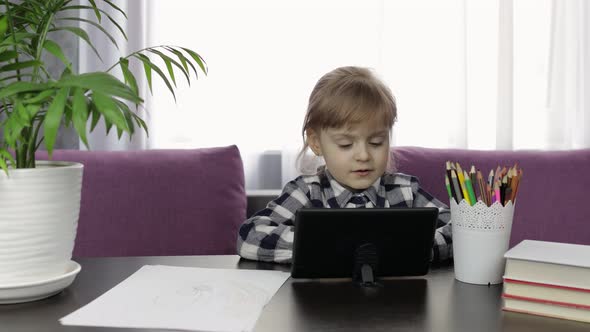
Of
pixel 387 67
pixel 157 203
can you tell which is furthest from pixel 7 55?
pixel 387 67

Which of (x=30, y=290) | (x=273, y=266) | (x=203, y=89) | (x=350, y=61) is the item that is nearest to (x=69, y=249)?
(x=30, y=290)

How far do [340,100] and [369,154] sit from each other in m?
0.14

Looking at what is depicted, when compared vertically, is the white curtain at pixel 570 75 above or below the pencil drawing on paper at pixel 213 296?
above

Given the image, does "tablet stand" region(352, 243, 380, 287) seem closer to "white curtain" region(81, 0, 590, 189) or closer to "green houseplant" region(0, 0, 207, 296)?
"green houseplant" region(0, 0, 207, 296)

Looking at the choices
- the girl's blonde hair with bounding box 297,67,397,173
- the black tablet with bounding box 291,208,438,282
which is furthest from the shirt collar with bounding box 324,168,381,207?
the black tablet with bounding box 291,208,438,282

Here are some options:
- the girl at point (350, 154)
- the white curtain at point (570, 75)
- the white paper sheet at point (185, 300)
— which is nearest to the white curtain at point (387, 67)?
the white curtain at point (570, 75)

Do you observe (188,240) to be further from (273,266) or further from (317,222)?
(317,222)

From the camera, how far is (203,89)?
234 centimetres

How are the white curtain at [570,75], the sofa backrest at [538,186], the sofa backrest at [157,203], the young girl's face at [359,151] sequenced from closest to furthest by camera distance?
the young girl's face at [359,151], the sofa backrest at [157,203], the sofa backrest at [538,186], the white curtain at [570,75]

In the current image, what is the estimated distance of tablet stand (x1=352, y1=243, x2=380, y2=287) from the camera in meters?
1.00

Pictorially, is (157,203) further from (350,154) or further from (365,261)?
(365,261)

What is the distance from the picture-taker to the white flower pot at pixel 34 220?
34.3 inches

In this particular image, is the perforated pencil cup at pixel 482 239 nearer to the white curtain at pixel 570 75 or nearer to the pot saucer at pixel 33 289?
the pot saucer at pixel 33 289

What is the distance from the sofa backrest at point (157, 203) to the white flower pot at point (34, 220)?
860 mm
